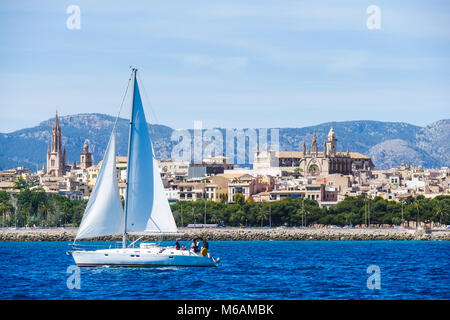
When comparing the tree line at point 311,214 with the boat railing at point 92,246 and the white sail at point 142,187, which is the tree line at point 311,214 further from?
the white sail at point 142,187

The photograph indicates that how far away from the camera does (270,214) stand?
395 feet

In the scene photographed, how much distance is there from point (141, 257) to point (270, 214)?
78.0 meters

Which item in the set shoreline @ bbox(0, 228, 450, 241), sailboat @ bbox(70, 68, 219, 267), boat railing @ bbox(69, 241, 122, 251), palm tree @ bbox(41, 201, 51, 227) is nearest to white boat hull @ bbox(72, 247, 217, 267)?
sailboat @ bbox(70, 68, 219, 267)

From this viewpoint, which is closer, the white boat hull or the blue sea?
the blue sea

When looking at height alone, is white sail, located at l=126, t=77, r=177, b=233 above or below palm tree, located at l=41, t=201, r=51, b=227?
above

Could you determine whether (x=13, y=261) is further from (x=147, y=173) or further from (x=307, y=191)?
(x=307, y=191)

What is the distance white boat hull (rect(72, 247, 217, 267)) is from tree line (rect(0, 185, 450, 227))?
73608mm

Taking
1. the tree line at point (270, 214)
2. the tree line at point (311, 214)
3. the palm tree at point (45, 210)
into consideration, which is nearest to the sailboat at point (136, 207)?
the tree line at point (270, 214)

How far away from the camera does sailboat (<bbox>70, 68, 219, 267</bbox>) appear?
140 ft

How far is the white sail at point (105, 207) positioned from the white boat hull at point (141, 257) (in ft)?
3.67

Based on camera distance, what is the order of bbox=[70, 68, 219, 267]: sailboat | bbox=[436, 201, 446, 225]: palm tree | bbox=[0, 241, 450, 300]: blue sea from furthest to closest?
1. bbox=[436, 201, 446, 225]: palm tree
2. bbox=[70, 68, 219, 267]: sailboat
3. bbox=[0, 241, 450, 300]: blue sea
